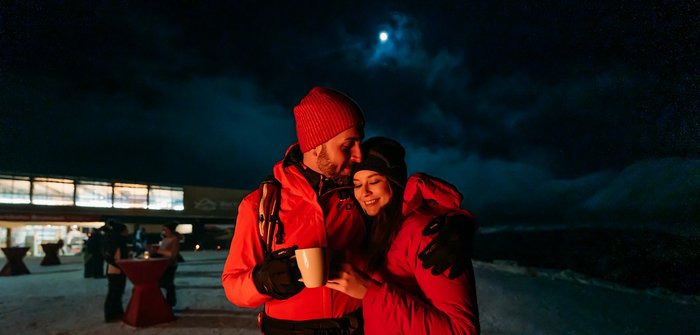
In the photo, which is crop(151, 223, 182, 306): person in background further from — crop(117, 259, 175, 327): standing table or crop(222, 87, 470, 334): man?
crop(222, 87, 470, 334): man

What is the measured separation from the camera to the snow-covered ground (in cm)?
636

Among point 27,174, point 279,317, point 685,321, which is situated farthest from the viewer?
point 27,174

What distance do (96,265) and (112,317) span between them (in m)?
7.22

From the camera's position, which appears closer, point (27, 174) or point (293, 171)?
point (293, 171)

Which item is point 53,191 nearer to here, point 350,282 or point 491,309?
point 491,309

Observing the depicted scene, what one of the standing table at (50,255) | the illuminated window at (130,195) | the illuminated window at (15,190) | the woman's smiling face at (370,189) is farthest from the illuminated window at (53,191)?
Answer: the woman's smiling face at (370,189)

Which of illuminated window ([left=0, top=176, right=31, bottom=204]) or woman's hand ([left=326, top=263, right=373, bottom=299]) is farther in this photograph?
illuminated window ([left=0, top=176, right=31, bottom=204])

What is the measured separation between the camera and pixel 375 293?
138 cm

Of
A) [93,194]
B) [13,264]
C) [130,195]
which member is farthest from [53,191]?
[13,264]

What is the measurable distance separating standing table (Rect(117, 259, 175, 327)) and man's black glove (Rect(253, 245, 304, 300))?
243 inches

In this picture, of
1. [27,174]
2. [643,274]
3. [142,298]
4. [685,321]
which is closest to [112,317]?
[142,298]

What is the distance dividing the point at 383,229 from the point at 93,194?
95.9 feet

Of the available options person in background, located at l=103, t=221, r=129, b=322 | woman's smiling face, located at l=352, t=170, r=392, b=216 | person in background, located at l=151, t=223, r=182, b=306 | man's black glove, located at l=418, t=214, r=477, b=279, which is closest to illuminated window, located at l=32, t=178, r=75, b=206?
person in background, located at l=103, t=221, r=129, b=322

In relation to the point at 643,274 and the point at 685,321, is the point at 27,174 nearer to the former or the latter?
the point at 685,321
